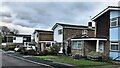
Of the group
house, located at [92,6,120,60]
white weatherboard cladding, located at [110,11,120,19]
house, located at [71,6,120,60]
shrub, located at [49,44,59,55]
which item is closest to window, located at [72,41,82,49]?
house, located at [71,6,120,60]

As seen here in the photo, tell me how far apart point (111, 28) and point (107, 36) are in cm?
147

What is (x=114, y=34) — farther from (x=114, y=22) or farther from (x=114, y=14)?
(x=114, y=14)

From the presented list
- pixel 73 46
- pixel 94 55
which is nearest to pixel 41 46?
pixel 73 46

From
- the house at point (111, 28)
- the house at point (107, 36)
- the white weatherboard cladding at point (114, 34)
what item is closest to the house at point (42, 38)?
the house at point (107, 36)

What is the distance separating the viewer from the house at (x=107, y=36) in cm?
2633

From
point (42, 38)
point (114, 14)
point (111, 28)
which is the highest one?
point (114, 14)

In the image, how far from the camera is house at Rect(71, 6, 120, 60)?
26.3 metres

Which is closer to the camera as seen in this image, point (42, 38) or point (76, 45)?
point (76, 45)

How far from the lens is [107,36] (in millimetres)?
28422

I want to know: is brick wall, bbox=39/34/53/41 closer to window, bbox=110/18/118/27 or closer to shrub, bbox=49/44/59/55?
shrub, bbox=49/44/59/55

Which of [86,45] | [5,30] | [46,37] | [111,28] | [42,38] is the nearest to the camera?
[111,28]

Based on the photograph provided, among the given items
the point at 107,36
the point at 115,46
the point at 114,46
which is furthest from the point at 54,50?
the point at 115,46

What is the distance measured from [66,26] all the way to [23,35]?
38.0 m

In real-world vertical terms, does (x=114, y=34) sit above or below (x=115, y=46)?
above
